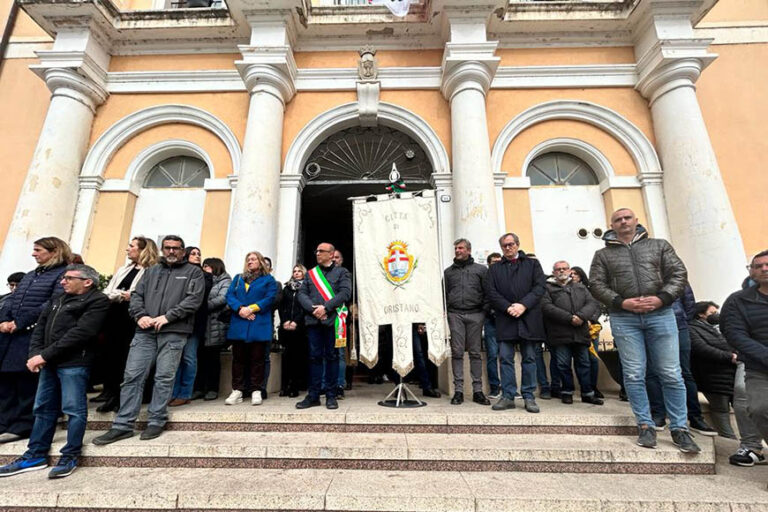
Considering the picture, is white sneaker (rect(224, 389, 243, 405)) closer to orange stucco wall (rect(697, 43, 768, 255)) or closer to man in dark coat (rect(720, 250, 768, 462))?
man in dark coat (rect(720, 250, 768, 462))

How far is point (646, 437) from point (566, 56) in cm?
765

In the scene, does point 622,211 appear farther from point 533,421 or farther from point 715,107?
point 715,107

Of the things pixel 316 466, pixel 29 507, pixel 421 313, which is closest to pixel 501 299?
→ pixel 421 313

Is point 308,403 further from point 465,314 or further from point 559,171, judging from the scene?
point 559,171

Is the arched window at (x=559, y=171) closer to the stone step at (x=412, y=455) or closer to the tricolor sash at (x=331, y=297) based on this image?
the tricolor sash at (x=331, y=297)

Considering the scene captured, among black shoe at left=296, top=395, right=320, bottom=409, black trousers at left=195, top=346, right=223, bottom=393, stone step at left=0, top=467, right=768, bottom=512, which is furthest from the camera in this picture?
black trousers at left=195, top=346, right=223, bottom=393

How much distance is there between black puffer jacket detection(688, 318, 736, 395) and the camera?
4195 mm

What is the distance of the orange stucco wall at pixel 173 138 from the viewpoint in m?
8.09

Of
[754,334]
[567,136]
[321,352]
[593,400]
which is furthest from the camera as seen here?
[567,136]

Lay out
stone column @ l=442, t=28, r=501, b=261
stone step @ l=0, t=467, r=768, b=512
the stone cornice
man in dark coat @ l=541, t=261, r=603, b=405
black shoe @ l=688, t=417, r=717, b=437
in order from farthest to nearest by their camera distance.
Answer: the stone cornice
stone column @ l=442, t=28, r=501, b=261
man in dark coat @ l=541, t=261, r=603, b=405
black shoe @ l=688, t=417, r=717, b=437
stone step @ l=0, t=467, r=768, b=512

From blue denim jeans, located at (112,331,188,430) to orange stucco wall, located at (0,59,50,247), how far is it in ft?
22.5

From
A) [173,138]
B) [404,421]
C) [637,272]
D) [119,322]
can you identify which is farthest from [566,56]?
[119,322]

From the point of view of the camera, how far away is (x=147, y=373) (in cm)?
387

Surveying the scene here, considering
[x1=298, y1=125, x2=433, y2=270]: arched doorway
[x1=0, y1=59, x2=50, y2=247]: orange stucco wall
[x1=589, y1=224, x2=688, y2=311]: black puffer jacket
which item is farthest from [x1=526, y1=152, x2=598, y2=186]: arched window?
[x1=0, y1=59, x2=50, y2=247]: orange stucco wall
